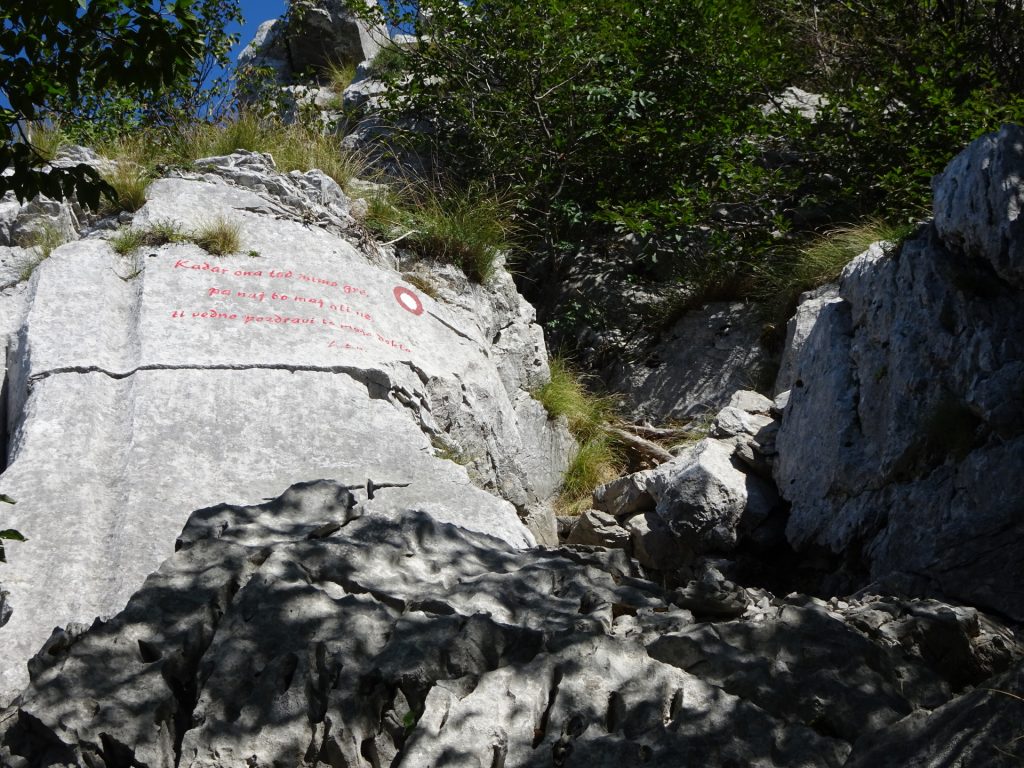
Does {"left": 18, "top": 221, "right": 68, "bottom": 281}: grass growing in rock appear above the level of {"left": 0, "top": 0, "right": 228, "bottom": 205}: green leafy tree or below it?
below

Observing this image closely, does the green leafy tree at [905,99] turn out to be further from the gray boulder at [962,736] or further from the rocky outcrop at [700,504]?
the gray boulder at [962,736]

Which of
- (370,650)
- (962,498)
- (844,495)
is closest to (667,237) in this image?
(844,495)

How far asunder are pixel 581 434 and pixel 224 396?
11.9ft

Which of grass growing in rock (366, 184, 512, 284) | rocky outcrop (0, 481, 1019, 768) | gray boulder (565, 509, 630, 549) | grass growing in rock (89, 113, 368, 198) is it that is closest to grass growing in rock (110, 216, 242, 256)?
grass growing in rock (89, 113, 368, 198)

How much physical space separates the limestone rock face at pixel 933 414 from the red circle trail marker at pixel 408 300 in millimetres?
2692

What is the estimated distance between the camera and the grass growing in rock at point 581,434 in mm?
8391

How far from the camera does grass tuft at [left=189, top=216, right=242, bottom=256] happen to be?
280 inches

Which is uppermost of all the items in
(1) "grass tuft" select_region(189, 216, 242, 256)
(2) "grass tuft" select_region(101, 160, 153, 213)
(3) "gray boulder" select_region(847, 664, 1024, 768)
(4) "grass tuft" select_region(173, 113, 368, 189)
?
(4) "grass tuft" select_region(173, 113, 368, 189)

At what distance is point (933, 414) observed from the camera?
5.70 m

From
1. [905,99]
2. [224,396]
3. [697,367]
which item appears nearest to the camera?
[224,396]

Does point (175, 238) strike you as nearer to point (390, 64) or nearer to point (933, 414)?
point (933, 414)

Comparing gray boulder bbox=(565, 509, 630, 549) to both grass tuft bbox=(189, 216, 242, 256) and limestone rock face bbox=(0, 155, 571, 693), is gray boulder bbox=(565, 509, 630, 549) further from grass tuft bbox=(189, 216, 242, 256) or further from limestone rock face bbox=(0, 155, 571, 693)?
grass tuft bbox=(189, 216, 242, 256)

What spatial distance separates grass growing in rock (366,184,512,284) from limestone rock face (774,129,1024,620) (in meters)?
3.18

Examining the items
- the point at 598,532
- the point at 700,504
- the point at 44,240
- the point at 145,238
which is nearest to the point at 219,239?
the point at 145,238
